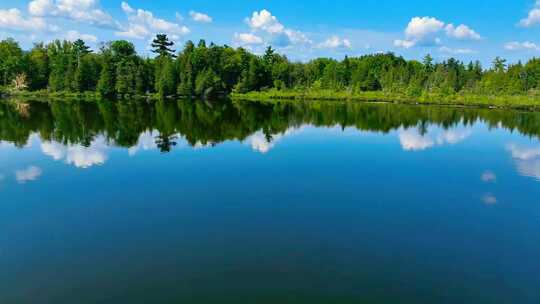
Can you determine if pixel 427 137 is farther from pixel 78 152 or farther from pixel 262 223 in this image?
pixel 78 152

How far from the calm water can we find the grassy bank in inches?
1630

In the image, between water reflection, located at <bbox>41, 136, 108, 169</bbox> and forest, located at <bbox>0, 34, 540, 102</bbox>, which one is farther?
forest, located at <bbox>0, 34, 540, 102</bbox>

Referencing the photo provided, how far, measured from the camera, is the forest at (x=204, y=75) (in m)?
67.1

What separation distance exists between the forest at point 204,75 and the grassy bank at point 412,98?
1688 mm

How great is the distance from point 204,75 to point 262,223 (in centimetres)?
6169

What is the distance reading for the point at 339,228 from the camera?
11609 mm

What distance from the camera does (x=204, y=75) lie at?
70438 millimetres

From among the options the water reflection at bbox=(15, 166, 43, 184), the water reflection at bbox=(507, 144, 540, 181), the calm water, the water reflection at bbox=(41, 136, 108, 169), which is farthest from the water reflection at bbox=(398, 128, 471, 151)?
the water reflection at bbox=(15, 166, 43, 184)

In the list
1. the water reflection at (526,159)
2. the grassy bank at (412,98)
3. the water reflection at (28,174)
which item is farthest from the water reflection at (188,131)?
the grassy bank at (412,98)

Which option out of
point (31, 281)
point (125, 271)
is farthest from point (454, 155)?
point (31, 281)

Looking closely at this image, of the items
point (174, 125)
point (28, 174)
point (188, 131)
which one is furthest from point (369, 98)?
point (28, 174)

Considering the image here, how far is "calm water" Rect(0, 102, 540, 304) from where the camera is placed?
8367 mm

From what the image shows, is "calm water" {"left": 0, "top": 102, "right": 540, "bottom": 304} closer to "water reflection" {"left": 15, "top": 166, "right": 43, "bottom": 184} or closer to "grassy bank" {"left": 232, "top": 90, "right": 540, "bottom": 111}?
"water reflection" {"left": 15, "top": 166, "right": 43, "bottom": 184}

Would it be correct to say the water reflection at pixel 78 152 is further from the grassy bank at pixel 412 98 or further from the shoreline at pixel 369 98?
the grassy bank at pixel 412 98
